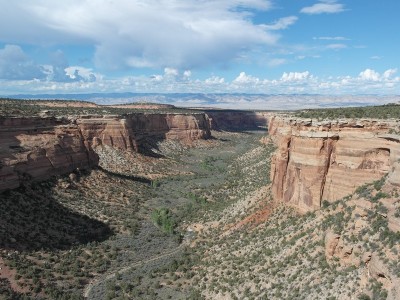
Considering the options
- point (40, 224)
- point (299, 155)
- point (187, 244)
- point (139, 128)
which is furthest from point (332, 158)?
point (139, 128)

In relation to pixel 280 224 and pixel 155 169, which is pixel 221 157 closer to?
pixel 155 169

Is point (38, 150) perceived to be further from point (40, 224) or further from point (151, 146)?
point (151, 146)

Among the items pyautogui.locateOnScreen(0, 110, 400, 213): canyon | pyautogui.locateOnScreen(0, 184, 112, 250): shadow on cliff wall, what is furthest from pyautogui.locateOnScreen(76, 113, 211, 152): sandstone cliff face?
pyautogui.locateOnScreen(0, 184, 112, 250): shadow on cliff wall

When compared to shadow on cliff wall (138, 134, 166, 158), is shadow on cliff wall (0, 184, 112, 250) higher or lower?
higher

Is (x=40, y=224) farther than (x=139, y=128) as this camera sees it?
No

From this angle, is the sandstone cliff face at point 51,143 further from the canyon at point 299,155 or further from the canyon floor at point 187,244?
the canyon floor at point 187,244

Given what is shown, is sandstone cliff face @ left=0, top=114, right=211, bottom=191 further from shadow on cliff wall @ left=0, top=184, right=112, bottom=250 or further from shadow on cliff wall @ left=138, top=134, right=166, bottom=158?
shadow on cliff wall @ left=138, top=134, right=166, bottom=158

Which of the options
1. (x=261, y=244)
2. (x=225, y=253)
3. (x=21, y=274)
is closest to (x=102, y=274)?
(x=21, y=274)
